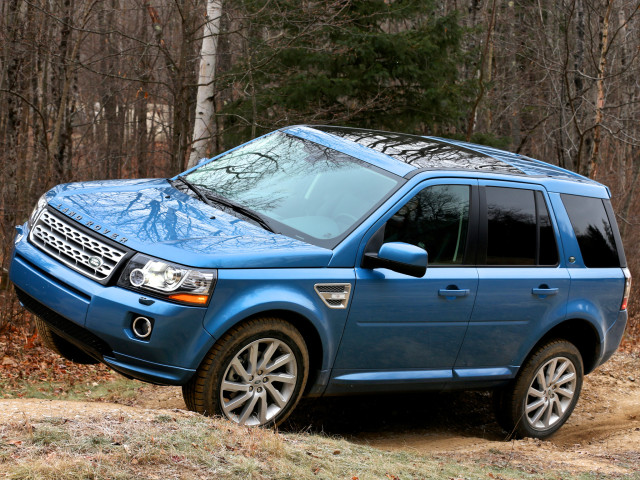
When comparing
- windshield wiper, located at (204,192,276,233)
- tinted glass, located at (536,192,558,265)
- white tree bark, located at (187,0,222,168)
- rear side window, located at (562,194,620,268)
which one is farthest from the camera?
white tree bark, located at (187,0,222,168)

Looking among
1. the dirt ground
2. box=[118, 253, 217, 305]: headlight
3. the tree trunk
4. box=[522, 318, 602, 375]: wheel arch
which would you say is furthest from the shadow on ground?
the tree trunk

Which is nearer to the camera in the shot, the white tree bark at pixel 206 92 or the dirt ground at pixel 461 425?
the dirt ground at pixel 461 425

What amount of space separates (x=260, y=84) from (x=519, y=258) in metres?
7.31

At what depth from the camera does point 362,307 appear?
5207mm

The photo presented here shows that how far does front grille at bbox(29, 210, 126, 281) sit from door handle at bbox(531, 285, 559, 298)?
309 centimetres

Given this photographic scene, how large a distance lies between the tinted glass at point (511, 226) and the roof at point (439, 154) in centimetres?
19

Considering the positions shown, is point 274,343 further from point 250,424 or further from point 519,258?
point 519,258

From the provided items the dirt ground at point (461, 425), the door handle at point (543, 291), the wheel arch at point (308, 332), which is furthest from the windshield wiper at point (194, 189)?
the door handle at point (543, 291)

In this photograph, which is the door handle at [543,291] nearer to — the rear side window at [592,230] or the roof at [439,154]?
the rear side window at [592,230]

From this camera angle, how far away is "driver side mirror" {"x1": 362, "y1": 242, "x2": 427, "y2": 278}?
4973 millimetres

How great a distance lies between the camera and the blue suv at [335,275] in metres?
4.61

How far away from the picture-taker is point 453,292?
5.63 meters

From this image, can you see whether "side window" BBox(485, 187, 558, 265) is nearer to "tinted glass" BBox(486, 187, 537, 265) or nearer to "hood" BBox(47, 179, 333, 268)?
"tinted glass" BBox(486, 187, 537, 265)

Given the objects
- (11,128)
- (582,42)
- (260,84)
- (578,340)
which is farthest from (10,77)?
(582,42)
